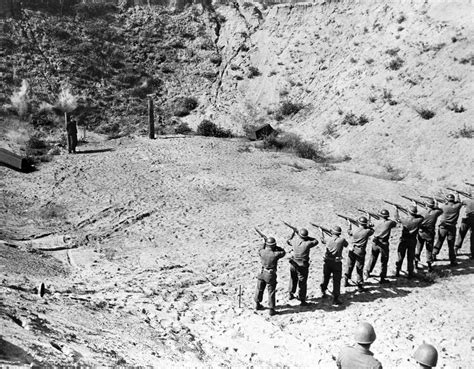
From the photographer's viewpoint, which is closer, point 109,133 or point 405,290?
point 405,290

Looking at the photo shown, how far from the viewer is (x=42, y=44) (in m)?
29.4

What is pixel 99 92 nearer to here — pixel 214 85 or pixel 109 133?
pixel 109 133

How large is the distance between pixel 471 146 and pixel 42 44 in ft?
70.6

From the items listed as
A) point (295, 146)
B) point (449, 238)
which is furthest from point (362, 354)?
point (295, 146)

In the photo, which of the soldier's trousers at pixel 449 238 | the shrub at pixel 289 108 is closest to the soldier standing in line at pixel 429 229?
the soldier's trousers at pixel 449 238

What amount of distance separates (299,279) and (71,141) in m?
13.4

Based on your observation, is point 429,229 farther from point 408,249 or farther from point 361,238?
point 361,238

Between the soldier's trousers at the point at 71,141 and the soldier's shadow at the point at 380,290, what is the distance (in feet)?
43.5

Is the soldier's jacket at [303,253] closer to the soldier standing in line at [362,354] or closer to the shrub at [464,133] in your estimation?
the soldier standing in line at [362,354]

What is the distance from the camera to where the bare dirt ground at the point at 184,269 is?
31.6 feet

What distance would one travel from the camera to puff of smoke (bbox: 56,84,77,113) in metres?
26.6

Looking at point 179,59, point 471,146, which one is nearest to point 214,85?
point 179,59

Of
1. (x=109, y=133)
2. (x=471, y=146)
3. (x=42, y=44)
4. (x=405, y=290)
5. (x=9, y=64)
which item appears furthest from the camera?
(x=42, y=44)

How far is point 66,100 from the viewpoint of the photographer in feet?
88.3
